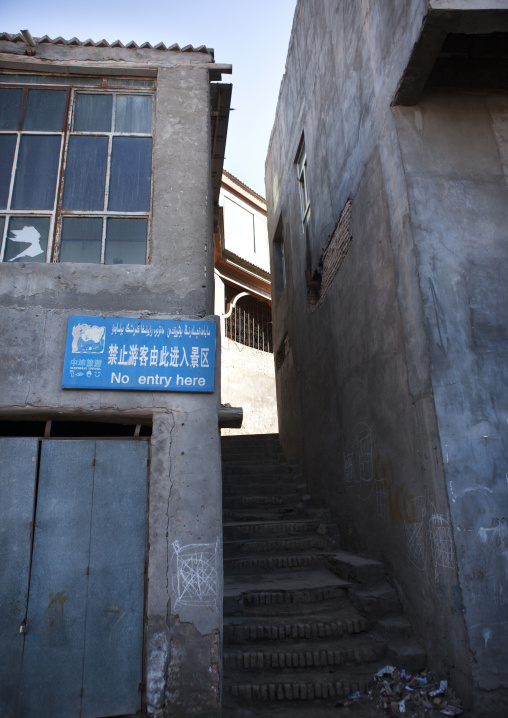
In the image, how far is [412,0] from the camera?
5.07 metres

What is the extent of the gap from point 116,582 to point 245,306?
12.3m

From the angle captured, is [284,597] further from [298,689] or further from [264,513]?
[264,513]

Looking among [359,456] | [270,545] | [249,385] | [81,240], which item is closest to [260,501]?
[270,545]

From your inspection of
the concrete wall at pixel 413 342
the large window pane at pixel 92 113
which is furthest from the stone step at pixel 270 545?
the large window pane at pixel 92 113

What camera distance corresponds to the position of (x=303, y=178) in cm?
1038

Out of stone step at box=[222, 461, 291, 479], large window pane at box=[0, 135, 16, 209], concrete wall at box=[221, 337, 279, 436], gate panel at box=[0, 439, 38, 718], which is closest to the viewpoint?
gate panel at box=[0, 439, 38, 718]

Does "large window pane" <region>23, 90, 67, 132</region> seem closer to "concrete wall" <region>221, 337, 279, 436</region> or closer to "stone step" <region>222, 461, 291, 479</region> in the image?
"stone step" <region>222, 461, 291, 479</region>

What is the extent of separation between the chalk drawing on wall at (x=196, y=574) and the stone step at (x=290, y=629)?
126 cm

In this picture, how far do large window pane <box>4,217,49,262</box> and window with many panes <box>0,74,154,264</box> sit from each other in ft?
0.03

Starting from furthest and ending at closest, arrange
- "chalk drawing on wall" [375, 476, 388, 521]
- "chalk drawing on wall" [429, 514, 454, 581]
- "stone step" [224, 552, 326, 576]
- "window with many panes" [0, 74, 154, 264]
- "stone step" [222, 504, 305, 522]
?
"stone step" [222, 504, 305, 522], "stone step" [224, 552, 326, 576], "chalk drawing on wall" [375, 476, 388, 521], "window with many panes" [0, 74, 154, 264], "chalk drawing on wall" [429, 514, 454, 581]

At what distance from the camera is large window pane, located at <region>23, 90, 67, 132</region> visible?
585cm

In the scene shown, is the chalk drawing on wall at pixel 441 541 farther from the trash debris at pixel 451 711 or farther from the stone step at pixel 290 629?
the stone step at pixel 290 629

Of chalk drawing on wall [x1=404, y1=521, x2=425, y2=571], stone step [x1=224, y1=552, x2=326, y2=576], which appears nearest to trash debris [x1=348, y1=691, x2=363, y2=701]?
chalk drawing on wall [x1=404, y1=521, x2=425, y2=571]

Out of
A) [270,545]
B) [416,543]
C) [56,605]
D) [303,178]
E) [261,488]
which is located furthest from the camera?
[303,178]
